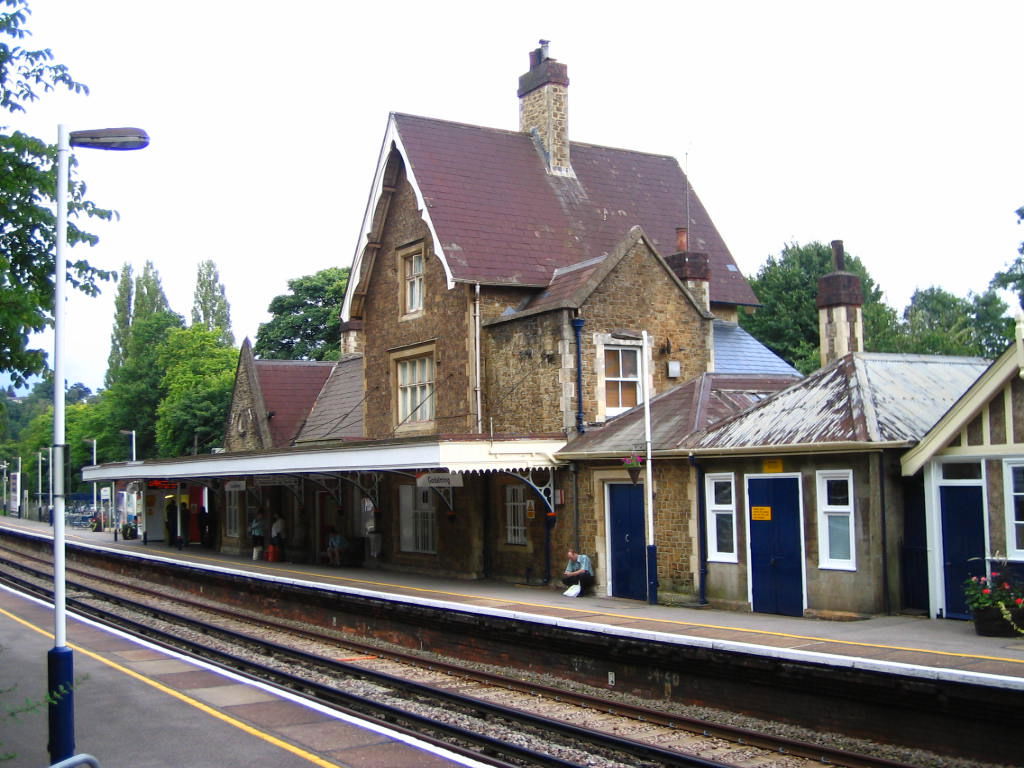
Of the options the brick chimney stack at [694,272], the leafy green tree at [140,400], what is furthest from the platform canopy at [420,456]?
the leafy green tree at [140,400]

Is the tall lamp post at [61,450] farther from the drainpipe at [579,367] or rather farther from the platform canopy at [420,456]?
the drainpipe at [579,367]

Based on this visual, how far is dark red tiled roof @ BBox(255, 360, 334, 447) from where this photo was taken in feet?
117

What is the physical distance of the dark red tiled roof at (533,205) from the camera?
24.1 m

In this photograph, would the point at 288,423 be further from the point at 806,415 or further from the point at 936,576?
the point at 936,576

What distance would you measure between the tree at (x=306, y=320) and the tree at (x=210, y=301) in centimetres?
2719

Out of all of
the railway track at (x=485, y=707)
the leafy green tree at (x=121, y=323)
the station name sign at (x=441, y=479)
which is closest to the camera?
the railway track at (x=485, y=707)

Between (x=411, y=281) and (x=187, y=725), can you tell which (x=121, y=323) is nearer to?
(x=411, y=281)

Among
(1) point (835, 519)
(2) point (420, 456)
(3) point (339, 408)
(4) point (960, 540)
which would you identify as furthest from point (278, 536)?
(4) point (960, 540)

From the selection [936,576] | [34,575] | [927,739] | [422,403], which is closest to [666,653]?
[927,739]

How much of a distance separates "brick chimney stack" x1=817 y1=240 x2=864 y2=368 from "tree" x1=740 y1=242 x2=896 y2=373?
76.4 ft

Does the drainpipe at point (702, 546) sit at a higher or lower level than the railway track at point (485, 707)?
higher

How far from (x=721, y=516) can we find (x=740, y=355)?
1037cm

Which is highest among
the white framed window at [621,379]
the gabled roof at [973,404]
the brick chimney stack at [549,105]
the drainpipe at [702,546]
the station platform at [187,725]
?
the brick chimney stack at [549,105]

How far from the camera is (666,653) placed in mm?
12320
